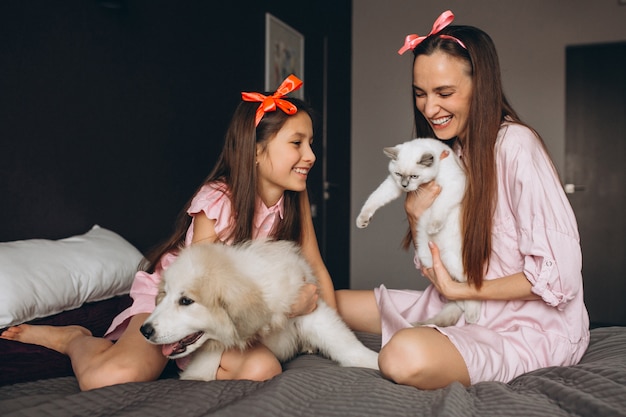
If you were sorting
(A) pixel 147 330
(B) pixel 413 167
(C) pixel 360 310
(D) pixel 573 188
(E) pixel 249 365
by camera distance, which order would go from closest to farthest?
1. (A) pixel 147 330
2. (E) pixel 249 365
3. (B) pixel 413 167
4. (C) pixel 360 310
5. (D) pixel 573 188

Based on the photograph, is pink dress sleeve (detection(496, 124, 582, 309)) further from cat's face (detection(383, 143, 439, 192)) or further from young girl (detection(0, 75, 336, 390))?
young girl (detection(0, 75, 336, 390))

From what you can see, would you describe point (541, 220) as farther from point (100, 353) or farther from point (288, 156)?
point (100, 353)

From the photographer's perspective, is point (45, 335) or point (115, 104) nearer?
point (45, 335)

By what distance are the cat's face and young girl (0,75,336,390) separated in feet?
1.13

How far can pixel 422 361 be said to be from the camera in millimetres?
1556

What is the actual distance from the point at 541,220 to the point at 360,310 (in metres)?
0.85

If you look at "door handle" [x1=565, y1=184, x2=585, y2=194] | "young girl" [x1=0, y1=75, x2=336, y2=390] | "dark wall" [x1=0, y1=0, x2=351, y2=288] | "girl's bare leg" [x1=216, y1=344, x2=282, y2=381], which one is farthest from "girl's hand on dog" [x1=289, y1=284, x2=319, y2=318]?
"door handle" [x1=565, y1=184, x2=585, y2=194]

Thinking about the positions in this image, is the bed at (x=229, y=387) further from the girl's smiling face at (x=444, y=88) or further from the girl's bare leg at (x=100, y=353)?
the girl's smiling face at (x=444, y=88)

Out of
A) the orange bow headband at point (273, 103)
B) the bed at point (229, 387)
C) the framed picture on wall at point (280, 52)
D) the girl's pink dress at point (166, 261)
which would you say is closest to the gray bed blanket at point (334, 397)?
the bed at point (229, 387)

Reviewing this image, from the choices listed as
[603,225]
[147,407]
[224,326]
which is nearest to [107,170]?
[224,326]

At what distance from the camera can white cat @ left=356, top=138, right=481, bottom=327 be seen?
198cm

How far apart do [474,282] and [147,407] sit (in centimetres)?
107

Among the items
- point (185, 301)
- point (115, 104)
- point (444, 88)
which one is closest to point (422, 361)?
point (185, 301)

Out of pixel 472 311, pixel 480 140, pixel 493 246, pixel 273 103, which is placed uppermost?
pixel 273 103
